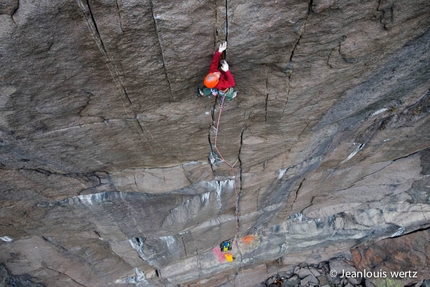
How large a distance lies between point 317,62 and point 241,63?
871 millimetres

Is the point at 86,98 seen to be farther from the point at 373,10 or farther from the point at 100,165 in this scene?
the point at 373,10

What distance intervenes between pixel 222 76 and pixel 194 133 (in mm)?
1272

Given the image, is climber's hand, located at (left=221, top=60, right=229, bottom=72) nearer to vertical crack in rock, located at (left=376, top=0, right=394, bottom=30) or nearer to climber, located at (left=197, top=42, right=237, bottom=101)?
climber, located at (left=197, top=42, right=237, bottom=101)

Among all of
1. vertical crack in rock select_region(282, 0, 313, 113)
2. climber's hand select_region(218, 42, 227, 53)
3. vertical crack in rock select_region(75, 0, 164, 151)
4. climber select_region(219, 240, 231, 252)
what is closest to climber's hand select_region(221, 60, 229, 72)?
climber's hand select_region(218, 42, 227, 53)

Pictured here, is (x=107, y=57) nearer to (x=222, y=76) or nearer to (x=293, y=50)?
(x=222, y=76)

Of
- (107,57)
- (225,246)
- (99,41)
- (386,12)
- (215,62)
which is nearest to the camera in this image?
(99,41)

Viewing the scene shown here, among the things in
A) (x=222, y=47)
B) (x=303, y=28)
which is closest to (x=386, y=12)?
(x=303, y=28)

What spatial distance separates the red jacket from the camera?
2864 millimetres

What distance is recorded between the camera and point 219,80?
3.04 m

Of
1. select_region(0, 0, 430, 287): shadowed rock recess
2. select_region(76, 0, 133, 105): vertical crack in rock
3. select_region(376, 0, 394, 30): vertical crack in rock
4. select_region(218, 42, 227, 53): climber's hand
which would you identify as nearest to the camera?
select_region(76, 0, 133, 105): vertical crack in rock

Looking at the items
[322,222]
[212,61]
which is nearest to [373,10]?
[212,61]

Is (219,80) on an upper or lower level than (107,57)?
lower

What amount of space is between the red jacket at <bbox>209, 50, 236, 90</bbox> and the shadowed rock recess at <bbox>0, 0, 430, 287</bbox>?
87 millimetres

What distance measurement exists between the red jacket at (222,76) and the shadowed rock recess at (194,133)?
9 cm
